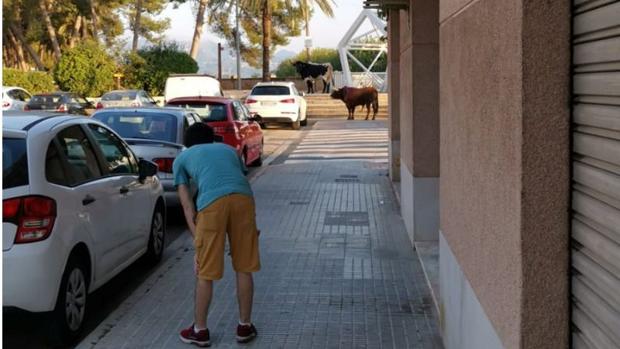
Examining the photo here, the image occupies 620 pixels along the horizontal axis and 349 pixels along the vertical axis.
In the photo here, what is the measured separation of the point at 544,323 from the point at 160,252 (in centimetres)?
586

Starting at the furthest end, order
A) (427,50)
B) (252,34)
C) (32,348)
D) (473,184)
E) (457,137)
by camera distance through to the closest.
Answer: (252,34) < (427,50) < (32,348) < (457,137) < (473,184)

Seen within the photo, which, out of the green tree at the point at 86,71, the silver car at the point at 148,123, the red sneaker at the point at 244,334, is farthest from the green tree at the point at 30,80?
the red sneaker at the point at 244,334

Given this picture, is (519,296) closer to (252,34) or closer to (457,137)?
(457,137)

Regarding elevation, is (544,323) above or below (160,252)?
above

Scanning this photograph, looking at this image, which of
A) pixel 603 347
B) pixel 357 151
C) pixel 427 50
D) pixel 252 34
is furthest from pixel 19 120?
pixel 252 34

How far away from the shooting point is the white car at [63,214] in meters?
4.91

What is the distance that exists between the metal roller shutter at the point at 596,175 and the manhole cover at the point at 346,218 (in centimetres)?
754

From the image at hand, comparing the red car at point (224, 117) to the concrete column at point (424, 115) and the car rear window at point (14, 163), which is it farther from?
the car rear window at point (14, 163)

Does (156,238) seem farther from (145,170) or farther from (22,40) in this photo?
(22,40)

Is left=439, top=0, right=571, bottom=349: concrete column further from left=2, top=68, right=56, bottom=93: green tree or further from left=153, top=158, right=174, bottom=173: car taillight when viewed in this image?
left=2, top=68, right=56, bottom=93: green tree

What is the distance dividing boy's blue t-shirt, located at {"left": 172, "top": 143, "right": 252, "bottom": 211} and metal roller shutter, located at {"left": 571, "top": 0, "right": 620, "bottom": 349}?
2983 mm

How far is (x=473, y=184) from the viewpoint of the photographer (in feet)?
12.5

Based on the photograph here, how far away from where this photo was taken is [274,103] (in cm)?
2812

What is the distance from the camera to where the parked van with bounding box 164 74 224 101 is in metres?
25.4
